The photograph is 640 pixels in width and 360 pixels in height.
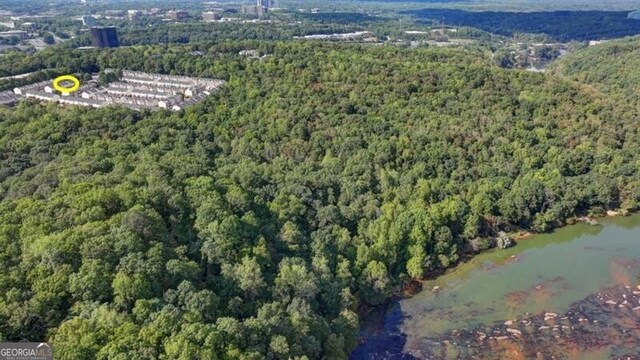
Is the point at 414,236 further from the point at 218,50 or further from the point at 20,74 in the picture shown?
the point at 20,74

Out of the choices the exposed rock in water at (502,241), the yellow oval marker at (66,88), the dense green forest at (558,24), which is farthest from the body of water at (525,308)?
the dense green forest at (558,24)

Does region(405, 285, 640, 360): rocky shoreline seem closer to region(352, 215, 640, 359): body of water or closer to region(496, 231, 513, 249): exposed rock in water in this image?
region(352, 215, 640, 359): body of water

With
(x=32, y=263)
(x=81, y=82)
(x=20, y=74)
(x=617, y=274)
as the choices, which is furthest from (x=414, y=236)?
(x=20, y=74)

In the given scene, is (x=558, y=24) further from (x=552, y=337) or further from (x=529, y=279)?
(x=552, y=337)

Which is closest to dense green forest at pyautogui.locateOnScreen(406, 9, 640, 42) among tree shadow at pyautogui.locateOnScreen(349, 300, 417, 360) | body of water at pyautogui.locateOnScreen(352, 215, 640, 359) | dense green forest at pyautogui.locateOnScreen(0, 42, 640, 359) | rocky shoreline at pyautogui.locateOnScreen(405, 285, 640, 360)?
→ dense green forest at pyautogui.locateOnScreen(0, 42, 640, 359)

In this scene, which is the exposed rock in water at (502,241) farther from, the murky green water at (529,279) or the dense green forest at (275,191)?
the dense green forest at (275,191)

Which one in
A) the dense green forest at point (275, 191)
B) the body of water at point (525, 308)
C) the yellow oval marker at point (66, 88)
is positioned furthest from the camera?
the yellow oval marker at point (66, 88)
